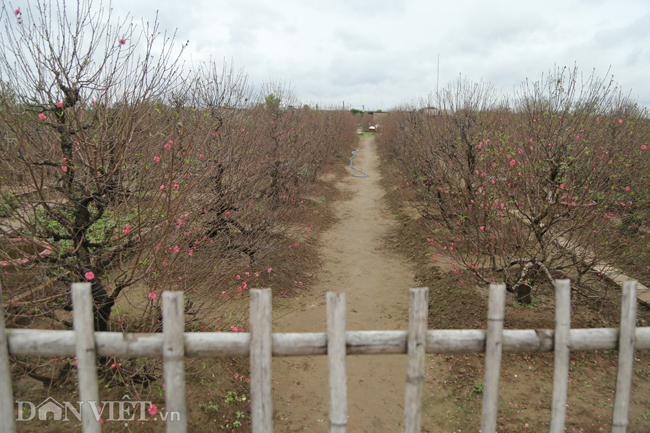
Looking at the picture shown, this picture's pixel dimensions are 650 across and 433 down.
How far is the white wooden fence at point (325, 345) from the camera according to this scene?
5.49ft

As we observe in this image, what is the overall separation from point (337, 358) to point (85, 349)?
112 centimetres

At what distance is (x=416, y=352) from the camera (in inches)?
70.0

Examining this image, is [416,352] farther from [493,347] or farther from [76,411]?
[76,411]

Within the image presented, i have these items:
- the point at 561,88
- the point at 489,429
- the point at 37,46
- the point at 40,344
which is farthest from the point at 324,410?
the point at 561,88

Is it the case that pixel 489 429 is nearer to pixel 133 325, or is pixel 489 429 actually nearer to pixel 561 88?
pixel 133 325

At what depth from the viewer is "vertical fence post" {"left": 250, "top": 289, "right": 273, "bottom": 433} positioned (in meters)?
1.69

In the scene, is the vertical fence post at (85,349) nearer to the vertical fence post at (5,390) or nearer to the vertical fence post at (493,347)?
the vertical fence post at (5,390)

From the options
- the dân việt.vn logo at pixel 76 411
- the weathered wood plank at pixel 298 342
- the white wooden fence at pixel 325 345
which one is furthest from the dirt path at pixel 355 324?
the weathered wood plank at pixel 298 342

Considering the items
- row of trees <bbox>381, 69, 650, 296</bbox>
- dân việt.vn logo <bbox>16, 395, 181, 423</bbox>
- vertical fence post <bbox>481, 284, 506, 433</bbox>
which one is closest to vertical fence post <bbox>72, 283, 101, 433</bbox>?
dân việt.vn logo <bbox>16, 395, 181, 423</bbox>

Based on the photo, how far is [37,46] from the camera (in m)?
2.81

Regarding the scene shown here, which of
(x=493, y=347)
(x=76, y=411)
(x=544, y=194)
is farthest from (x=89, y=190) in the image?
(x=544, y=194)

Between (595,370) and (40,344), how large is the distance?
4.78 m

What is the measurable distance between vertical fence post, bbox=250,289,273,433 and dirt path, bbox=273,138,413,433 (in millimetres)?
1742

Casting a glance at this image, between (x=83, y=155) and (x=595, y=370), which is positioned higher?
(x=83, y=155)
